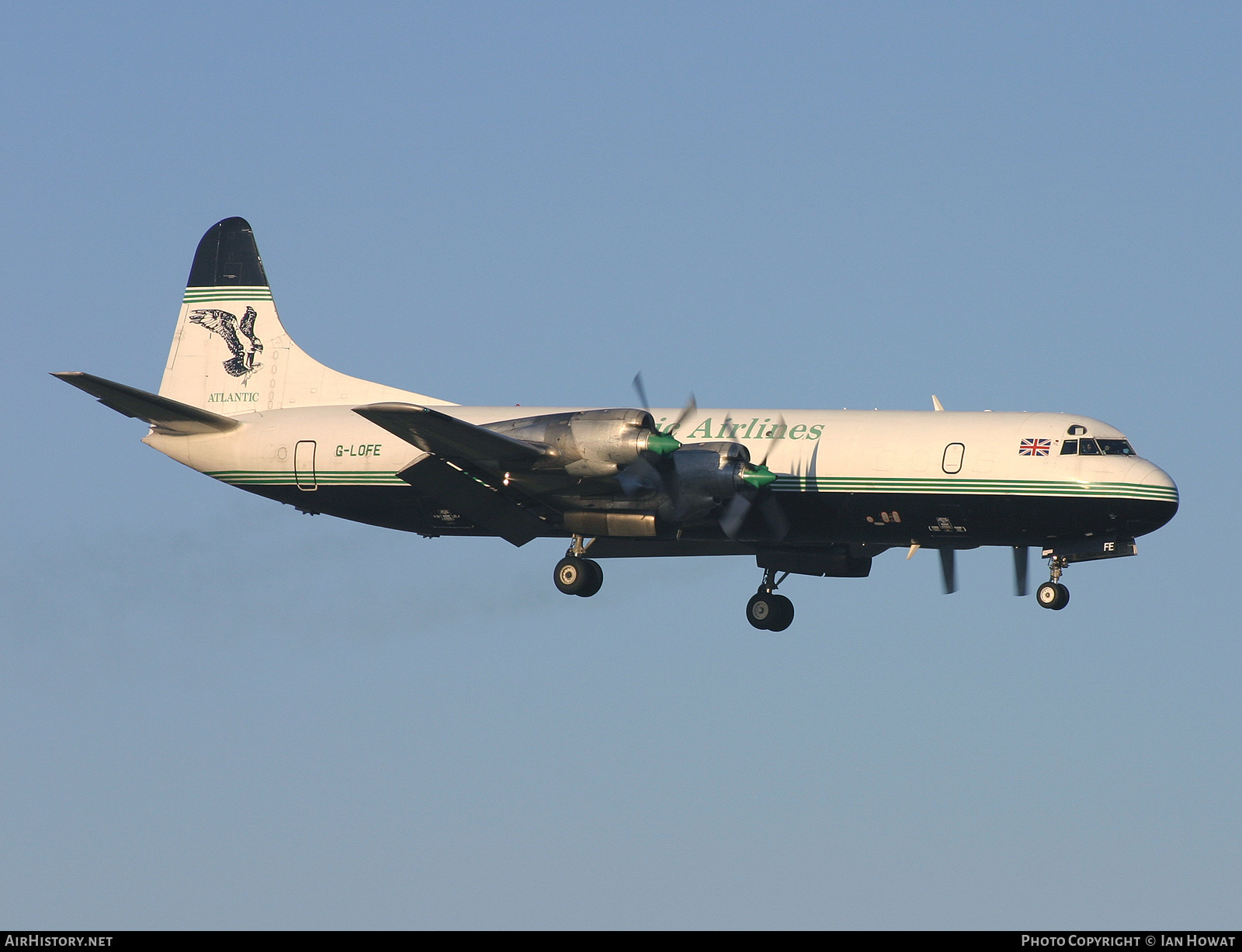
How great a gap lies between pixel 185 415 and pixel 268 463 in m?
2.12

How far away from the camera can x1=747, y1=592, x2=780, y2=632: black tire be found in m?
35.3

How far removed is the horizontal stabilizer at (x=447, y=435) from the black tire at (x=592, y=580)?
3121 millimetres

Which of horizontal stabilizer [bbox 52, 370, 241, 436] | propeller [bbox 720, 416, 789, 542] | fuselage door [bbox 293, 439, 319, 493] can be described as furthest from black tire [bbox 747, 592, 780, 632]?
horizontal stabilizer [bbox 52, 370, 241, 436]

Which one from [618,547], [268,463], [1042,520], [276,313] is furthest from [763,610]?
[276,313]

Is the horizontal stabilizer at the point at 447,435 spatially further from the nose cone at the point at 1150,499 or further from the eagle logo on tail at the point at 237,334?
the nose cone at the point at 1150,499

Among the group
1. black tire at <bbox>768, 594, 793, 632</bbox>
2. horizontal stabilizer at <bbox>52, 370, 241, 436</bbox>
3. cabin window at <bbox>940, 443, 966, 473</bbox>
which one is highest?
horizontal stabilizer at <bbox>52, 370, 241, 436</bbox>

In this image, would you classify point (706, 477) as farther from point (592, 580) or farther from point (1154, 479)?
point (1154, 479)

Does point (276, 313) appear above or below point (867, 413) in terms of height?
above

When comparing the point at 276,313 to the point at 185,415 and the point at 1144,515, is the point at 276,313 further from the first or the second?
the point at 1144,515

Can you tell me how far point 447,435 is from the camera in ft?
100

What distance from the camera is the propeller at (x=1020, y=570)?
108ft

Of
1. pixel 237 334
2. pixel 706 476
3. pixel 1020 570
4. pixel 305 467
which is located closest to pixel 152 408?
pixel 305 467

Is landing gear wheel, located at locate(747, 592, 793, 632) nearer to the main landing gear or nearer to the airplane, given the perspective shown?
the airplane

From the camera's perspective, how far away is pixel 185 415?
35.0 m
